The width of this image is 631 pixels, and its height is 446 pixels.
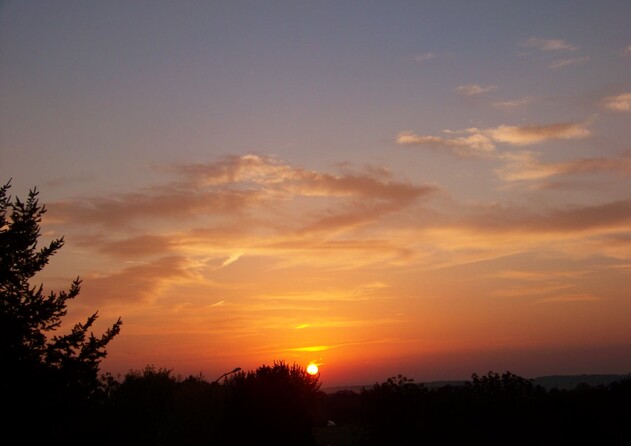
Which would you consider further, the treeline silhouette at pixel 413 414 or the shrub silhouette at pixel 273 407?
the shrub silhouette at pixel 273 407

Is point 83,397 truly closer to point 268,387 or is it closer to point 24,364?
point 24,364

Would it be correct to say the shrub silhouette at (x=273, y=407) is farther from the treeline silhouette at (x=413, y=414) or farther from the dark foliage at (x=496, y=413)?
the dark foliage at (x=496, y=413)

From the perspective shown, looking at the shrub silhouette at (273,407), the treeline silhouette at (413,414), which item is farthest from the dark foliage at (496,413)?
the shrub silhouette at (273,407)

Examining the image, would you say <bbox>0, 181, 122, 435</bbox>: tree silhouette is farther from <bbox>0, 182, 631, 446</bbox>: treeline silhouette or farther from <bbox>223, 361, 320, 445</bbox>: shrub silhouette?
<bbox>223, 361, 320, 445</bbox>: shrub silhouette

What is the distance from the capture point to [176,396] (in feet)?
223

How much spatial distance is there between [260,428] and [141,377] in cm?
3162

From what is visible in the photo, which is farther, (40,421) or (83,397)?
(83,397)

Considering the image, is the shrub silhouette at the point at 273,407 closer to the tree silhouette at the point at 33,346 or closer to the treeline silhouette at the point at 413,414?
the treeline silhouette at the point at 413,414

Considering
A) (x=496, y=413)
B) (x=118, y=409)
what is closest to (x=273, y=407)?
(x=118, y=409)

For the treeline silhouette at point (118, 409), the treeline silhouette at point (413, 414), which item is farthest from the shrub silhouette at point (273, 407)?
the treeline silhouette at point (118, 409)

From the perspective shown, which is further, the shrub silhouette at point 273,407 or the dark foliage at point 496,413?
the shrub silhouette at point 273,407

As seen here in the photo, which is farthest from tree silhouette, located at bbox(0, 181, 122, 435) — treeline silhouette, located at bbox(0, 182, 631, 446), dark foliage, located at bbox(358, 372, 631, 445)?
dark foliage, located at bbox(358, 372, 631, 445)

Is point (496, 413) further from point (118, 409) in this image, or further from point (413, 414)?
point (118, 409)

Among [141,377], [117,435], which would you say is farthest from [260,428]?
[141,377]
